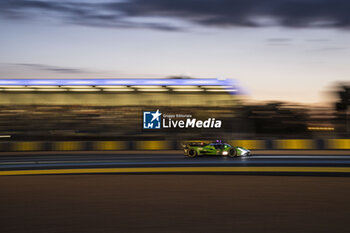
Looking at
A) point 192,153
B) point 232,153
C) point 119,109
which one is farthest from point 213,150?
point 119,109

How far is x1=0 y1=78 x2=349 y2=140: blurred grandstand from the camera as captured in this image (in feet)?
86.3

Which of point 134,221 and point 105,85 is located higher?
point 105,85

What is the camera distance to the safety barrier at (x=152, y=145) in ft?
85.1

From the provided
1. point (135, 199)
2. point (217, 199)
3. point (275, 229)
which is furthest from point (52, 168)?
point (275, 229)

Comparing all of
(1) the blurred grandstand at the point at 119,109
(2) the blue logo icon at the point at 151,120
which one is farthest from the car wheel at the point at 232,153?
(2) the blue logo icon at the point at 151,120

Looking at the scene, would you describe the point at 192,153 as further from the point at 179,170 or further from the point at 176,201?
the point at 176,201

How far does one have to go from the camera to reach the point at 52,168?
14.8 m

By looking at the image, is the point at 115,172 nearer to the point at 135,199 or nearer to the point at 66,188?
the point at 66,188

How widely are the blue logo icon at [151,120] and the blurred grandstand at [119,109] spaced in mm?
326

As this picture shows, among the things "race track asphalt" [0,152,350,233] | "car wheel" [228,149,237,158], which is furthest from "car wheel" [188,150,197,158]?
"race track asphalt" [0,152,350,233]

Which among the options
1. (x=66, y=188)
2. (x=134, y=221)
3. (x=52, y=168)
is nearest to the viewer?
(x=134, y=221)

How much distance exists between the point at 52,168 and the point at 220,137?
536 inches

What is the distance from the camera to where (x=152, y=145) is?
87.7 ft

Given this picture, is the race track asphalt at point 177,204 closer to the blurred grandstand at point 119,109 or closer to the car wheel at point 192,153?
the car wheel at point 192,153
